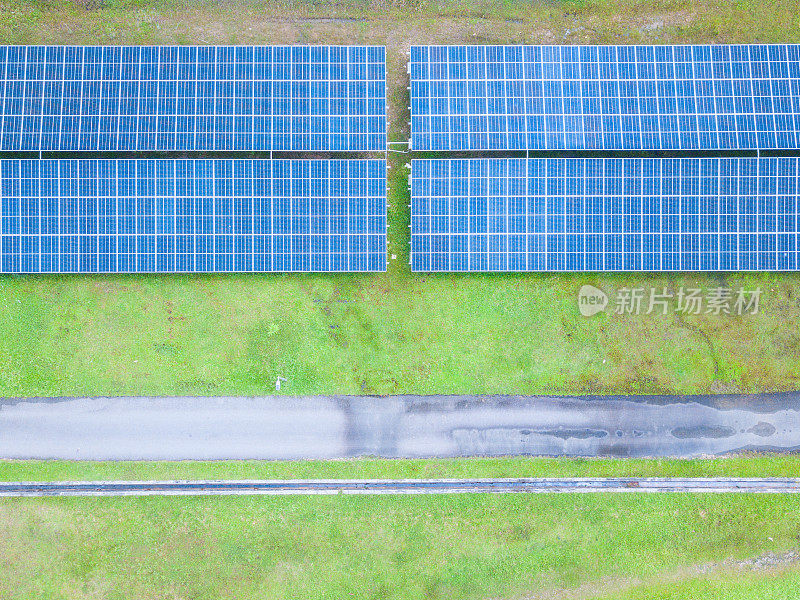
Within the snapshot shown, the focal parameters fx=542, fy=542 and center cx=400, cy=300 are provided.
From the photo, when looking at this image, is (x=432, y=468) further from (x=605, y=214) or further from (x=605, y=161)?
(x=605, y=161)

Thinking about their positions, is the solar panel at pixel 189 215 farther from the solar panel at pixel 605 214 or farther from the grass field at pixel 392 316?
the solar panel at pixel 605 214

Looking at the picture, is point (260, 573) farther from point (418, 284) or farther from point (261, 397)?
point (418, 284)

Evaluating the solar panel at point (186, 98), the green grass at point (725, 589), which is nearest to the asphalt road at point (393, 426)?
the green grass at point (725, 589)

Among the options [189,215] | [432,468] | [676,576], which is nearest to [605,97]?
[432,468]

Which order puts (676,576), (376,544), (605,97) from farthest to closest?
(676,576) < (376,544) < (605,97)

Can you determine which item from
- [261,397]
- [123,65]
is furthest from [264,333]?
[123,65]

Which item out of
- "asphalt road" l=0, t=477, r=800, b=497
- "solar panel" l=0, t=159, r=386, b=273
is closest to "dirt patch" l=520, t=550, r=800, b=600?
"asphalt road" l=0, t=477, r=800, b=497

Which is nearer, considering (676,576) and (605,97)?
(605,97)

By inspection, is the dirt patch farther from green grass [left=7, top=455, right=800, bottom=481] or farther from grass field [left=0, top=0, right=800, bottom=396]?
grass field [left=0, top=0, right=800, bottom=396]
